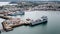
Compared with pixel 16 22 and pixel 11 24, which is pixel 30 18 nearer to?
pixel 16 22

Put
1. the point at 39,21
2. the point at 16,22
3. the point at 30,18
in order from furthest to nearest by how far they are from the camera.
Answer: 1. the point at 30,18
2. the point at 39,21
3. the point at 16,22

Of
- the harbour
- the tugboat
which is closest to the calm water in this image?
the harbour

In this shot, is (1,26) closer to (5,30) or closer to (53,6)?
(5,30)

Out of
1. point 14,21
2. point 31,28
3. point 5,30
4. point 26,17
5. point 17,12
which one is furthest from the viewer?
point 17,12

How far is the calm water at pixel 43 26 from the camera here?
411 cm

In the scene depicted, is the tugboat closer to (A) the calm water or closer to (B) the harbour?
(B) the harbour

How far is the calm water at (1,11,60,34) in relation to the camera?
411cm

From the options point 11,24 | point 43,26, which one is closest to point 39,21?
point 43,26

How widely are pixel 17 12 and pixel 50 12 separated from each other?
0.94m

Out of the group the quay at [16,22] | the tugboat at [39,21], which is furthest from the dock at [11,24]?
the tugboat at [39,21]

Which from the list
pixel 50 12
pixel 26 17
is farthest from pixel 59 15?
pixel 26 17

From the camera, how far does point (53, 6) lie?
520 cm

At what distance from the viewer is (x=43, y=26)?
4535mm

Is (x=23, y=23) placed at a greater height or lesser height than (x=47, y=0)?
lesser
